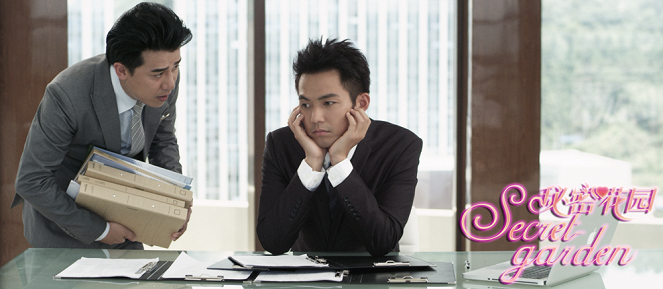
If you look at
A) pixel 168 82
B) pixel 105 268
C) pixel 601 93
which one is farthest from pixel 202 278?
pixel 601 93

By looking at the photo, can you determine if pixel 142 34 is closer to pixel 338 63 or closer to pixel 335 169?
pixel 338 63

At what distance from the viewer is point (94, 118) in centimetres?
195

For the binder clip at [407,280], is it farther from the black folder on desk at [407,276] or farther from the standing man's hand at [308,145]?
the standing man's hand at [308,145]

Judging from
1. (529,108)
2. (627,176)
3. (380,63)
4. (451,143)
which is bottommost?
(627,176)

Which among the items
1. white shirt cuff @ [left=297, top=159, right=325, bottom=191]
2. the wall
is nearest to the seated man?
white shirt cuff @ [left=297, top=159, right=325, bottom=191]

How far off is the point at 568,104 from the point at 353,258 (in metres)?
2.40

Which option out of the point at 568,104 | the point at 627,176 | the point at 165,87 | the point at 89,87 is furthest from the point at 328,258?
the point at 627,176

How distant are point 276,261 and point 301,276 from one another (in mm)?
140

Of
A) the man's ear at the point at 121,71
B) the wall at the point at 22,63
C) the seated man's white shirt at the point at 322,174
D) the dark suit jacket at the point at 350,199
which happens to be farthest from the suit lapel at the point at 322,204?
the wall at the point at 22,63

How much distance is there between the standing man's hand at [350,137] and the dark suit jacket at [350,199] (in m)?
0.08

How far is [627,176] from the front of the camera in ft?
11.5

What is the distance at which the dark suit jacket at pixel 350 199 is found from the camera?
1.70 meters

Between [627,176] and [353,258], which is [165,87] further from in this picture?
[627,176]

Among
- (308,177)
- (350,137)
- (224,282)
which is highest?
(350,137)
